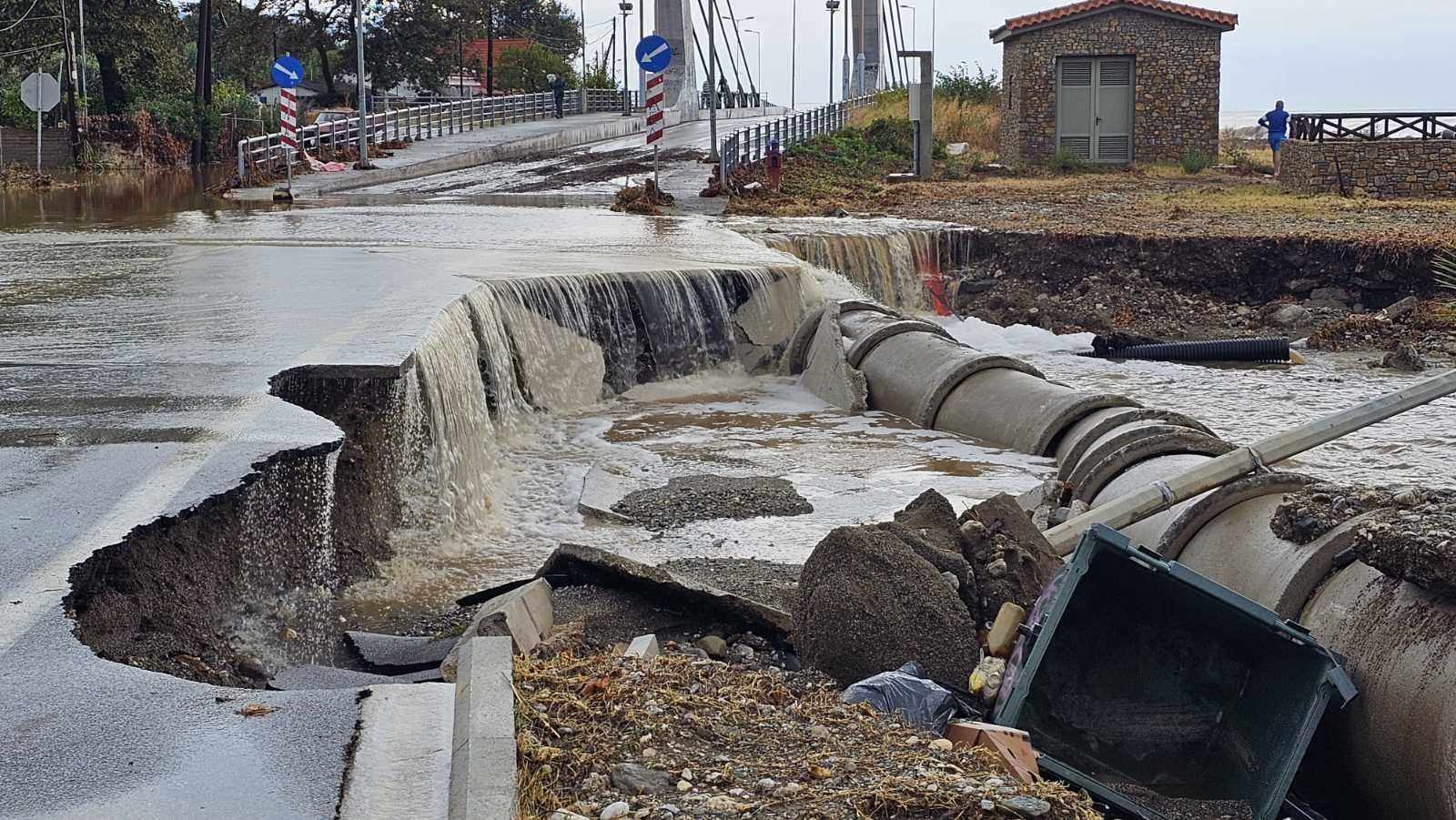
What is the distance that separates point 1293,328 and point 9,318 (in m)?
13.1

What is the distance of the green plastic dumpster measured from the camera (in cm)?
477

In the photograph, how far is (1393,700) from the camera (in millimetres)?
4617

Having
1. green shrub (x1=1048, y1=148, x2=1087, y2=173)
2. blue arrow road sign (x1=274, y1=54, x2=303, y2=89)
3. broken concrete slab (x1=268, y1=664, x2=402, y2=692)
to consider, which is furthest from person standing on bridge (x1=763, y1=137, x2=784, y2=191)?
broken concrete slab (x1=268, y1=664, x2=402, y2=692)

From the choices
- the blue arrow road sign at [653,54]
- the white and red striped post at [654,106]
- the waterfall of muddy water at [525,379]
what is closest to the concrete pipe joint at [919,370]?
the waterfall of muddy water at [525,379]

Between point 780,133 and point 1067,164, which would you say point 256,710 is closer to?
point 1067,164

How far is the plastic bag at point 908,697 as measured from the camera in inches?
188

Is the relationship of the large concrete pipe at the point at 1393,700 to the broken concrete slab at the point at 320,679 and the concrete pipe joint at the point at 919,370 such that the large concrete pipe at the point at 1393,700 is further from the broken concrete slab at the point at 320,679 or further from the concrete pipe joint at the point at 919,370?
the concrete pipe joint at the point at 919,370

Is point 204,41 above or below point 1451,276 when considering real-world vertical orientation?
above

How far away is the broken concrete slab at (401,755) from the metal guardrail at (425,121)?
26067 mm

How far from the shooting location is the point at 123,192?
92.3 ft

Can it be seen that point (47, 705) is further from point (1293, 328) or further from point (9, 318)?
point (1293, 328)

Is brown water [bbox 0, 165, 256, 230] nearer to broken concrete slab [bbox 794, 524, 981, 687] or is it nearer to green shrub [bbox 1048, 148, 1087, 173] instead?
broken concrete slab [bbox 794, 524, 981, 687]

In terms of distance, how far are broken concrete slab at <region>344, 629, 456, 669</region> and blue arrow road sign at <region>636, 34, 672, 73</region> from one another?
2076cm

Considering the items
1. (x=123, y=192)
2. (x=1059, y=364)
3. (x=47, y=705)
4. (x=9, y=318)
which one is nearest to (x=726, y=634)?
(x=47, y=705)
